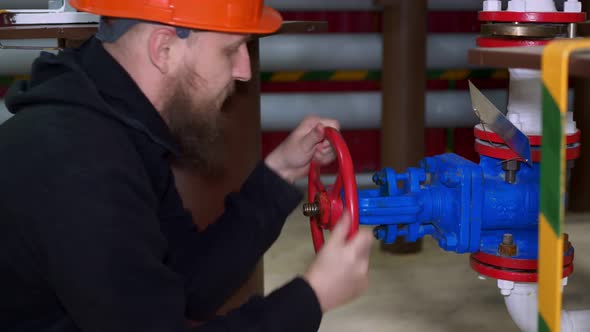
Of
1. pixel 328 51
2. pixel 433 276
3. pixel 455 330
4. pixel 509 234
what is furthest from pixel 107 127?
pixel 328 51

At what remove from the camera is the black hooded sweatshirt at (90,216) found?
33.5 inches

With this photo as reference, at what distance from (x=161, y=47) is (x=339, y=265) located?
1.26 feet

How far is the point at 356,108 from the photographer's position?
A: 3.21 meters

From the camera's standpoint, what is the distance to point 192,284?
126 cm

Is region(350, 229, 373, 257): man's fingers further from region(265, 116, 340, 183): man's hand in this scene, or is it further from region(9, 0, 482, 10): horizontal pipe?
region(9, 0, 482, 10): horizontal pipe

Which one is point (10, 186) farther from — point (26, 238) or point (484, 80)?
point (484, 80)

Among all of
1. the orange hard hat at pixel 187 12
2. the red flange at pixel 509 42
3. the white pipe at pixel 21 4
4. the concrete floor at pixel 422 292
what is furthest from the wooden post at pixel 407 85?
the orange hard hat at pixel 187 12

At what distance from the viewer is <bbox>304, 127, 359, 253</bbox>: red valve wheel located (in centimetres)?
99

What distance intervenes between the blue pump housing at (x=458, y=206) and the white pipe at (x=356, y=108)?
6.30 feet

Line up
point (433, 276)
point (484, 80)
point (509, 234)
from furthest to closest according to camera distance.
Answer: point (484, 80) < point (433, 276) < point (509, 234)

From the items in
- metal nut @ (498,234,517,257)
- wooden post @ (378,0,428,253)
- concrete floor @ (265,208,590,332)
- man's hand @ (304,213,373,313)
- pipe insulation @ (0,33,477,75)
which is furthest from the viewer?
pipe insulation @ (0,33,477,75)

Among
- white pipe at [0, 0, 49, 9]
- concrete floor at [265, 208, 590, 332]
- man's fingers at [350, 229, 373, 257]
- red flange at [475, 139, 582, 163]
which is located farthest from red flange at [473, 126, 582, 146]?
white pipe at [0, 0, 49, 9]

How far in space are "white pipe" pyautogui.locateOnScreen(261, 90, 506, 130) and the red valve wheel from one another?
6.14 ft

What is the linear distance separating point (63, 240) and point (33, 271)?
0.33 feet
